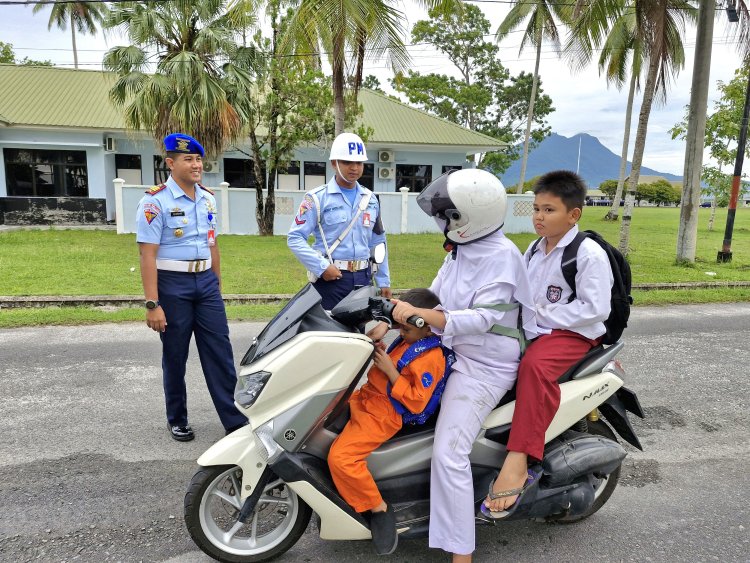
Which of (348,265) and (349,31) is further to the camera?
(349,31)

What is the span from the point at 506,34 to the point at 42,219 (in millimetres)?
22089

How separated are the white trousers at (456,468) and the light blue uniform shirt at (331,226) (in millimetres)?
1780

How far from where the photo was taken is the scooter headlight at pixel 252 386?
224cm

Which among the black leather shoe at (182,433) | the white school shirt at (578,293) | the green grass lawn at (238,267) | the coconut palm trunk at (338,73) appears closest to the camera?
the white school shirt at (578,293)

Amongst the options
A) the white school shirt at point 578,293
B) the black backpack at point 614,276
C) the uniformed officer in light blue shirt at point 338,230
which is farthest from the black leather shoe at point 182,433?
the black backpack at point 614,276

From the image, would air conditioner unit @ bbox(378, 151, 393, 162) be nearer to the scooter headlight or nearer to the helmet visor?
the helmet visor

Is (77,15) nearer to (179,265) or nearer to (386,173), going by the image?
(386,173)

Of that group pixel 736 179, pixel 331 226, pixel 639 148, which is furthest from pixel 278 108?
pixel 331 226

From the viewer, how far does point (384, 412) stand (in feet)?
7.73

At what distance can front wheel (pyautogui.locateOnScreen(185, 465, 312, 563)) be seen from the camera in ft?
7.79

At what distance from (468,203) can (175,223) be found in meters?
2.04

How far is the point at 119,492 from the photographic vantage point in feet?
9.97

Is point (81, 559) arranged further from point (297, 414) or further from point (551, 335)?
point (551, 335)

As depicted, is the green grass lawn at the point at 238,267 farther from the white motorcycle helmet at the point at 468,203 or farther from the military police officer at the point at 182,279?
the white motorcycle helmet at the point at 468,203
